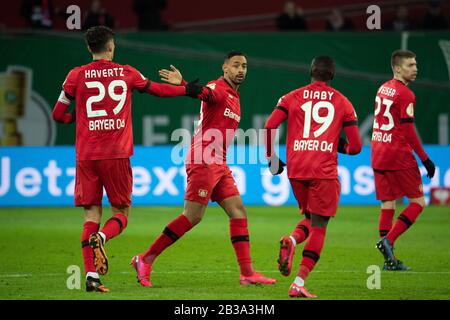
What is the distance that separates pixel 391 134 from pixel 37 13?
10.3 m

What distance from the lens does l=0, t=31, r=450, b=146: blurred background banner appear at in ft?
61.4

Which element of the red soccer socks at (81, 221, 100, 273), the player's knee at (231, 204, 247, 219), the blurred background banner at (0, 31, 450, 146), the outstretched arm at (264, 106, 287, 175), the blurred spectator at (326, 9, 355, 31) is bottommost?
the red soccer socks at (81, 221, 100, 273)

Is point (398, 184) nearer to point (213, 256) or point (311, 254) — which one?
point (213, 256)

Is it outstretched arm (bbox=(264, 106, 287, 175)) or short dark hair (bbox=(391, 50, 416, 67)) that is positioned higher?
short dark hair (bbox=(391, 50, 416, 67))

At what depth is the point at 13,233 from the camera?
13.9 m

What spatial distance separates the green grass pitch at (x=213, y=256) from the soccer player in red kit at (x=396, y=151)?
22.3 inches

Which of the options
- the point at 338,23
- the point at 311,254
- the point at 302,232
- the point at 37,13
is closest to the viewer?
the point at 311,254

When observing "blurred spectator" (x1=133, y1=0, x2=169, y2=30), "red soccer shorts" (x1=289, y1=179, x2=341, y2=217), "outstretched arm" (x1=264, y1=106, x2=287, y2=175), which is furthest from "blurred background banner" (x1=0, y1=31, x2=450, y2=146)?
"red soccer shorts" (x1=289, y1=179, x2=341, y2=217)

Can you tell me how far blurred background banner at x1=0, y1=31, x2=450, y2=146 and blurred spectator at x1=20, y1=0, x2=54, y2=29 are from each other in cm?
42

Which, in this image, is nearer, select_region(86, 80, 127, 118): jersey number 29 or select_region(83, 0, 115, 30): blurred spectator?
select_region(86, 80, 127, 118): jersey number 29

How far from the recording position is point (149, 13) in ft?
64.7

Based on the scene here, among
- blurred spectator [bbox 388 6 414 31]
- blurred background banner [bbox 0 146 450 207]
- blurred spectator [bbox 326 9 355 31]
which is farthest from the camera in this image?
blurred spectator [bbox 326 9 355 31]

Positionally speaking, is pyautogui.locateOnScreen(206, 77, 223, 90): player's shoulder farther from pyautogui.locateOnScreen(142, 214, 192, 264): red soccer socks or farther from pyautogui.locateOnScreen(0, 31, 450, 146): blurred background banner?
pyautogui.locateOnScreen(0, 31, 450, 146): blurred background banner

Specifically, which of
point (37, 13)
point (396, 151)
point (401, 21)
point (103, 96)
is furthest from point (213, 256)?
point (401, 21)
